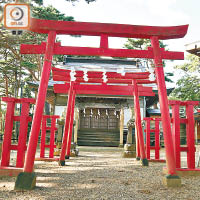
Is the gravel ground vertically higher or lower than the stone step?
higher

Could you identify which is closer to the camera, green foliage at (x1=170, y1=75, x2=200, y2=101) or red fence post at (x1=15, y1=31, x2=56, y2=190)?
red fence post at (x1=15, y1=31, x2=56, y2=190)

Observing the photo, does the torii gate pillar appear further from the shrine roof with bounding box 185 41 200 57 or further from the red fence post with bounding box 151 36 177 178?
the shrine roof with bounding box 185 41 200 57

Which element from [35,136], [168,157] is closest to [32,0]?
[35,136]

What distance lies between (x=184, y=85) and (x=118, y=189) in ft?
56.1

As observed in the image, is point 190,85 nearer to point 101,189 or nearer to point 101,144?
point 101,144

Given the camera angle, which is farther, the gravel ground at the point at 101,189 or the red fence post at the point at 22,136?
the red fence post at the point at 22,136

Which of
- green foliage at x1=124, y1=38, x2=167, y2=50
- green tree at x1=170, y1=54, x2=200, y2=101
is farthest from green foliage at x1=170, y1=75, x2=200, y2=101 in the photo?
green foliage at x1=124, y1=38, x2=167, y2=50

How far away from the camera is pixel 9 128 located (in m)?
4.16

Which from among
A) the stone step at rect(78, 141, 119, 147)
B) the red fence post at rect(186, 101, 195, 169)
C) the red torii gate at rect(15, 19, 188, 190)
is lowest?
the stone step at rect(78, 141, 119, 147)

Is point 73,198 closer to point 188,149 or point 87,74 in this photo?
point 188,149

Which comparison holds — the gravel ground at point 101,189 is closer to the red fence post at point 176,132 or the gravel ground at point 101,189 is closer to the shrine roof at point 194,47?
the red fence post at point 176,132

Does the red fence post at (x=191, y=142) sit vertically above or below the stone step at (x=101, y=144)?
above

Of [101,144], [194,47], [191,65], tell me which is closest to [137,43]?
[191,65]

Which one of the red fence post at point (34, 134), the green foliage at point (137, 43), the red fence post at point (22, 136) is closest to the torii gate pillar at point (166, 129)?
the red fence post at point (34, 134)
